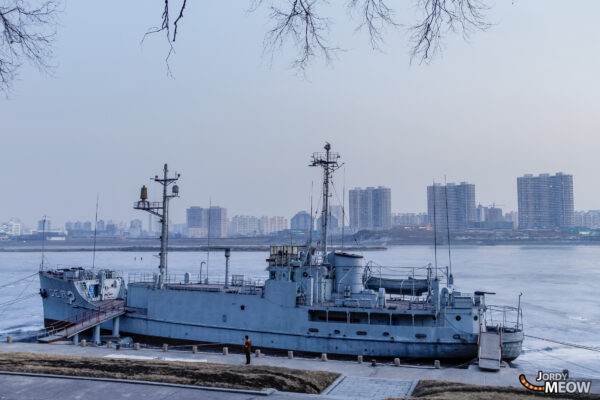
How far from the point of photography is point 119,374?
12336 millimetres

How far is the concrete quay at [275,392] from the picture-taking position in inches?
421

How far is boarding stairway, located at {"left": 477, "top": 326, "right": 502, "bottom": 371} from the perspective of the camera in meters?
16.6

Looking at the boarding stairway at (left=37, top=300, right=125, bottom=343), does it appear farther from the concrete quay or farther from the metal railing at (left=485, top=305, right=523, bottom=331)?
the metal railing at (left=485, top=305, right=523, bottom=331)

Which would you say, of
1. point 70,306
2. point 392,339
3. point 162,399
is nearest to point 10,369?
point 162,399

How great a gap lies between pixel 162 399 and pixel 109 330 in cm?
2238

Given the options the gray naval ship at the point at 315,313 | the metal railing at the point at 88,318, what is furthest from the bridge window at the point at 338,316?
the metal railing at the point at 88,318

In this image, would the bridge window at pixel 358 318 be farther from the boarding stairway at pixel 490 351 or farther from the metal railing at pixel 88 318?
the metal railing at pixel 88 318

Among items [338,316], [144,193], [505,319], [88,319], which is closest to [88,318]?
[88,319]

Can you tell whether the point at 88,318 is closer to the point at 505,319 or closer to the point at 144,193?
the point at 144,193

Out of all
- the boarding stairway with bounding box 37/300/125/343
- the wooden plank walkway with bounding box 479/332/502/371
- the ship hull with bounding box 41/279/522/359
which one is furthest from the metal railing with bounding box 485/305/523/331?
the boarding stairway with bounding box 37/300/125/343

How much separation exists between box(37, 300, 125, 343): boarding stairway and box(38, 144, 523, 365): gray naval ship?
Answer: 0.20 ft

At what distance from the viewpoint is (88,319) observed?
28281 mm

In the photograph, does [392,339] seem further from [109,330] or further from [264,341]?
[109,330]

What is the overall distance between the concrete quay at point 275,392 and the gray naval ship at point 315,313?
14.8ft
